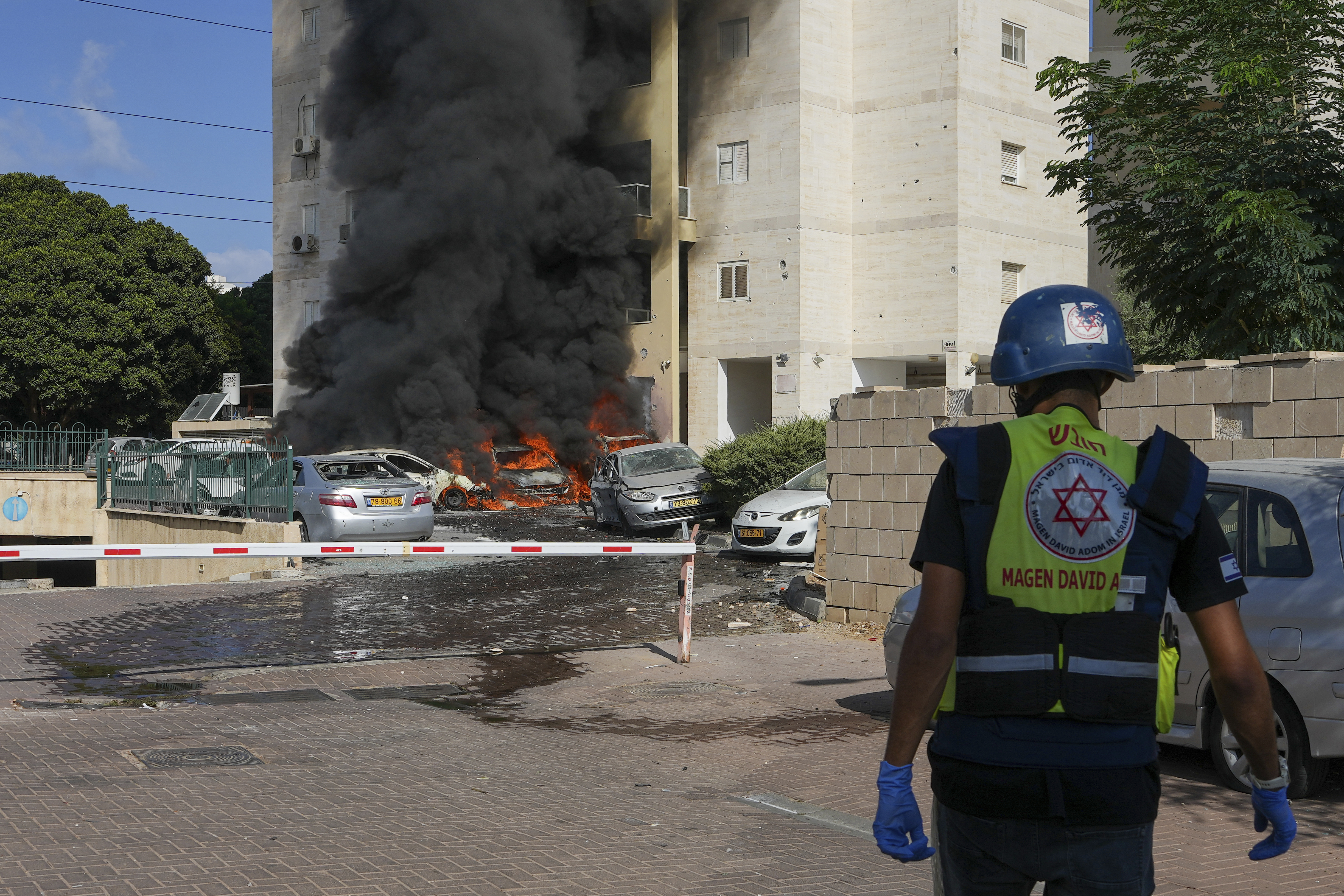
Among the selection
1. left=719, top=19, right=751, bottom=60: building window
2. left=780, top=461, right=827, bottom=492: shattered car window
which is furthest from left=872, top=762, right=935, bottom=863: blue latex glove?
left=719, top=19, right=751, bottom=60: building window

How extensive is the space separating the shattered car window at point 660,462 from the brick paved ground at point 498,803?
1340 cm

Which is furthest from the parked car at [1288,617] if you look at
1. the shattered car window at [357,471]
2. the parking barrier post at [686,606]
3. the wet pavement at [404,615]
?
the shattered car window at [357,471]

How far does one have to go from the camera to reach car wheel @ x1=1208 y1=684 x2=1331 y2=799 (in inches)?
222

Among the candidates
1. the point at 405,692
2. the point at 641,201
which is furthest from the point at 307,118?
the point at 405,692

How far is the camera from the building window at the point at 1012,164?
112ft

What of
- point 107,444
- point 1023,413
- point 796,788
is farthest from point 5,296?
point 1023,413

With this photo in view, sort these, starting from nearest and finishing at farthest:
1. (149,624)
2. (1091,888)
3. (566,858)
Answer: (1091,888) < (566,858) < (149,624)

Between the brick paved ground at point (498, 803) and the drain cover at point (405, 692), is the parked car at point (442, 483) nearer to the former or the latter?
the drain cover at point (405, 692)

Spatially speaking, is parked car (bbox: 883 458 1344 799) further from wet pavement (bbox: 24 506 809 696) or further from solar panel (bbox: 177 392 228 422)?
solar panel (bbox: 177 392 228 422)

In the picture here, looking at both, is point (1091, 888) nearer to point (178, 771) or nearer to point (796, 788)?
point (796, 788)

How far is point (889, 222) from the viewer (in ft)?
111

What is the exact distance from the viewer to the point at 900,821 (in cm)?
242

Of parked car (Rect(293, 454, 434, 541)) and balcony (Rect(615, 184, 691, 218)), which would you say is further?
balcony (Rect(615, 184, 691, 218))

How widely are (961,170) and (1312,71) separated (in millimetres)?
19633
